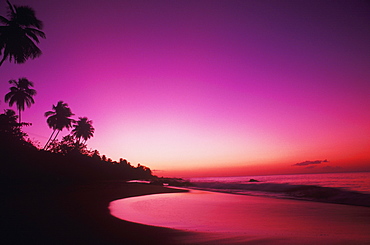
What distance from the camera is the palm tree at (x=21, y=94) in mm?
36562

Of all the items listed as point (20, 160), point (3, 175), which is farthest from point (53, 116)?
point (3, 175)

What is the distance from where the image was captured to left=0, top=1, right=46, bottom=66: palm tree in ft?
71.1

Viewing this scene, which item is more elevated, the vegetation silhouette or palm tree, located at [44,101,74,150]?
palm tree, located at [44,101,74,150]

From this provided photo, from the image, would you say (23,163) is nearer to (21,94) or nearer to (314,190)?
(21,94)

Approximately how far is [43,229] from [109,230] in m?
1.83

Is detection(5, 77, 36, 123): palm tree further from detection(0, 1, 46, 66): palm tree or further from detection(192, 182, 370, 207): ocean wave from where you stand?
detection(192, 182, 370, 207): ocean wave

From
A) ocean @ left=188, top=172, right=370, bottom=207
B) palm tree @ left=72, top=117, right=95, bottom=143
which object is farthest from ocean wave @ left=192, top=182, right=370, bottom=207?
palm tree @ left=72, top=117, right=95, bottom=143

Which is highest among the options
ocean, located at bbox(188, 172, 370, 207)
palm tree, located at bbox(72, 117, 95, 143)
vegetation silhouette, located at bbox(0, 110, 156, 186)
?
palm tree, located at bbox(72, 117, 95, 143)

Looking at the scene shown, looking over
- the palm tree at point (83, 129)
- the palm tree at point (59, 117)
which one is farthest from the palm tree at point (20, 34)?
the palm tree at point (83, 129)

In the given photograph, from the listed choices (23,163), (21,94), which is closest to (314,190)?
(23,163)

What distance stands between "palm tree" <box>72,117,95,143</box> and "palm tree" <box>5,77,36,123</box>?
22.9 metres

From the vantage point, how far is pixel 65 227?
5820 millimetres

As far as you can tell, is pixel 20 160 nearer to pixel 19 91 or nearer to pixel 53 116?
pixel 19 91

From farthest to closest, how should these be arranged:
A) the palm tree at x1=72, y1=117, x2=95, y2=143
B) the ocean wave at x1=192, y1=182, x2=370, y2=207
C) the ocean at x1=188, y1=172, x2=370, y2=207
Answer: the palm tree at x1=72, y1=117, x2=95, y2=143
the ocean at x1=188, y1=172, x2=370, y2=207
the ocean wave at x1=192, y1=182, x2=370, y2=207
